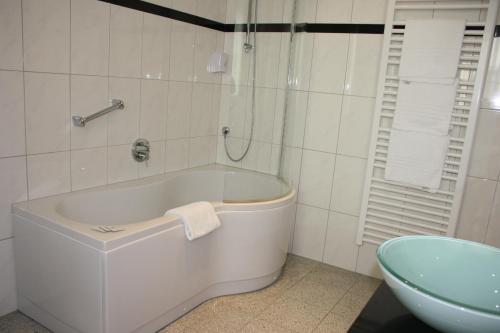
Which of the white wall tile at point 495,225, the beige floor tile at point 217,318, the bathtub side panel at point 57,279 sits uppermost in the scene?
the white wall tile at point 495,225

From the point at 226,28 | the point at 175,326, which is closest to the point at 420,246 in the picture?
the point at 175,326

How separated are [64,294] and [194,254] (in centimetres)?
66

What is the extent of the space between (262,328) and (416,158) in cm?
146

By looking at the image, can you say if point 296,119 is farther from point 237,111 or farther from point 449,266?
point 449,266

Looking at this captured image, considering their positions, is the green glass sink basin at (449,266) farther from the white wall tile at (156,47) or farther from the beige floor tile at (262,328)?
the white wall tile at (156,47)

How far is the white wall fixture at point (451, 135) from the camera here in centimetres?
243

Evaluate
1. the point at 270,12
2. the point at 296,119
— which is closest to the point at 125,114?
the point at 270,12

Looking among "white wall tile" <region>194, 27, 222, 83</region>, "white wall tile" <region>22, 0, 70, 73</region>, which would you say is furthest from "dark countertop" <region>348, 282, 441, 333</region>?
"white wall tile" <region>194, 27, 222, 83</region>

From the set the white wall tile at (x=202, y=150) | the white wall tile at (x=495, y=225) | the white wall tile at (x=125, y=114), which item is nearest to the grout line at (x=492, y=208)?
the white wall tile at (x=495, y=225)

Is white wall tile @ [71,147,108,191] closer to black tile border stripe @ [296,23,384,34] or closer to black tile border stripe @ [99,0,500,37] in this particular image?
black tile border stripe @ [99,0,500,37]

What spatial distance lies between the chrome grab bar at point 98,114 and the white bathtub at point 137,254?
41 centimetres

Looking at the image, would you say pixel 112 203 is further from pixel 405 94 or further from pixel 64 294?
pixel 405 94

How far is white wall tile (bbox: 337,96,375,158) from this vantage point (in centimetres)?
288

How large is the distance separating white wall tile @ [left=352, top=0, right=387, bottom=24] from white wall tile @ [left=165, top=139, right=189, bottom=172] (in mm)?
1549
